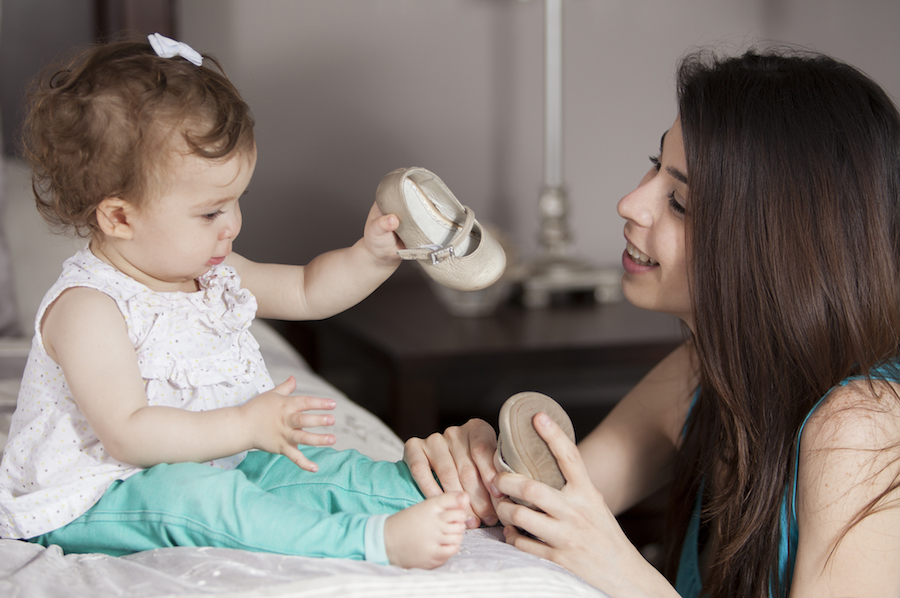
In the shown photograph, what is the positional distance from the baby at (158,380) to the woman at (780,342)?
0.14 meters

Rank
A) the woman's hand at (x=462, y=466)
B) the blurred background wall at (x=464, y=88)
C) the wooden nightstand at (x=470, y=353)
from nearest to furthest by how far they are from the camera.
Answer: the woman's hand at (x=462, y=466)
the wooden nightstand at (x=470, y=353)
the blurred background wall at (x=464, y=88)

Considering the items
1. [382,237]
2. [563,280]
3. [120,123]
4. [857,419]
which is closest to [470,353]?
[563,280]

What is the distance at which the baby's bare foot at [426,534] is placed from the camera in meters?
0.64

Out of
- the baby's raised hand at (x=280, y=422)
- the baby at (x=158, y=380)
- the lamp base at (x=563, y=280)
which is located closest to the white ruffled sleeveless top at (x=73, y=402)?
the baby at (x=158, y=380)

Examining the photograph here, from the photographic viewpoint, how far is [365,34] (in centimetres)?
225

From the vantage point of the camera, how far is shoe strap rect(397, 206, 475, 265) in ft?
2.73

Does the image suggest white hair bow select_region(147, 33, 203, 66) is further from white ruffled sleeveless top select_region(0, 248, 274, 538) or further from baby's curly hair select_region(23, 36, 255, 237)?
white ruffled sleeveless top select_region(0, 248, 274, 538)

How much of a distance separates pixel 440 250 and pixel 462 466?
225mm

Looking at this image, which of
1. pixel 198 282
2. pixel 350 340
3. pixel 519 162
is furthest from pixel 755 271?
pixel 519 162

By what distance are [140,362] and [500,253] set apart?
1.28ft

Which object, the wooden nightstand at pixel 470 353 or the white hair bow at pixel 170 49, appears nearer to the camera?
the white hair bow at pixel 170 49

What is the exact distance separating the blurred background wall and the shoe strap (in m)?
1.38

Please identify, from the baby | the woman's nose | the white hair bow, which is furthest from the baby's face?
the woman's nose

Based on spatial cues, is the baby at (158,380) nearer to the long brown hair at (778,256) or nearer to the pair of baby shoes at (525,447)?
the pair of baby shoes at (525,447)
